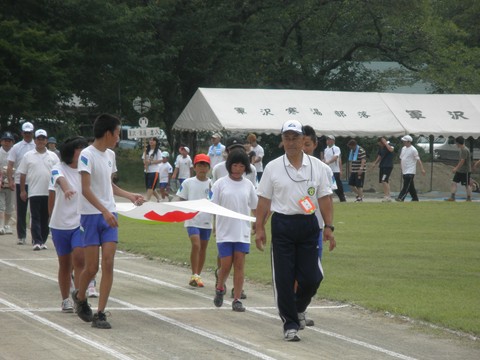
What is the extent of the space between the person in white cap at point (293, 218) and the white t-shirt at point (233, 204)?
1845 mm

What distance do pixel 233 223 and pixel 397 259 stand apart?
5.93 metres

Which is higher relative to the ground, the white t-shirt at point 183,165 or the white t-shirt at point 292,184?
the white t-shirt at point 183,165

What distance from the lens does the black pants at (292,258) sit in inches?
369

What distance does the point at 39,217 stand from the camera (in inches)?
685

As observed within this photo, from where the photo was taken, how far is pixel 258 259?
54.3ft

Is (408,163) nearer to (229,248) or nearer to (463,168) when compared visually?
(463,168)

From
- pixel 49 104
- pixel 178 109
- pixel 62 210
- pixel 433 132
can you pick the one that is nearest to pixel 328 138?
pixel 433 132

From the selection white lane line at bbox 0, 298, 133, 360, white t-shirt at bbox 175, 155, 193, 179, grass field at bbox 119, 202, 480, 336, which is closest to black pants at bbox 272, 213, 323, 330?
white lane line at bbox 0, 298, 133, 360

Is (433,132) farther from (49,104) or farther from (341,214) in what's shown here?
(49,104)

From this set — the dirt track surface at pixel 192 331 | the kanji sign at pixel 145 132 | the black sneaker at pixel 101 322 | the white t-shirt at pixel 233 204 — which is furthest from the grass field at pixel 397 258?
the kanji sign at pixel 145 132

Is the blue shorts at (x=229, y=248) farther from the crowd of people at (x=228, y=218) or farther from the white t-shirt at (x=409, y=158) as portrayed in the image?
the white t-shirt at (x=409, y=158)

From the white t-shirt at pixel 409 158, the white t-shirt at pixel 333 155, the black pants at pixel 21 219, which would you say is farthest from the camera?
the white t-shirt at pixel 409 158

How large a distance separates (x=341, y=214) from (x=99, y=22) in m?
17.6

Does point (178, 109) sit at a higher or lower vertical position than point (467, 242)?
higher
